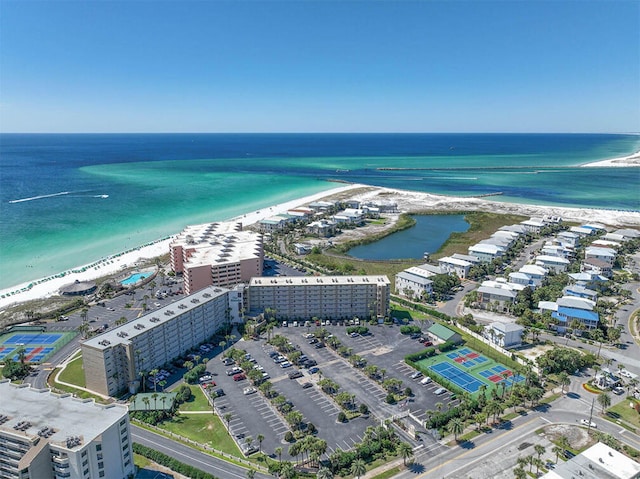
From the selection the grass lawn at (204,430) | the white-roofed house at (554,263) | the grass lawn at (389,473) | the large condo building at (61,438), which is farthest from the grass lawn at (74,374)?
the white-roofed house at (554,263)

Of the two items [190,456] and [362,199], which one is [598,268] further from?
[362,199]

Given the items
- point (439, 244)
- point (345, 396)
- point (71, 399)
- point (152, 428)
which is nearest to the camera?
point (71, 399)

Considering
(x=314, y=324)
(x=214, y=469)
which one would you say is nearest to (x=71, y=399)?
(x=214, y=469)

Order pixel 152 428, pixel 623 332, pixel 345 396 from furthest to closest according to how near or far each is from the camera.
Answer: pixel 623 332 → pixel 345 396 → pixel 152 428

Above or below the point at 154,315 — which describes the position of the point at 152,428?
below

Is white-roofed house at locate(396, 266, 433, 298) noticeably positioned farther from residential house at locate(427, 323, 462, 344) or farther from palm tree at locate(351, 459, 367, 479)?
palm tree at locate(351, 459, 367, 479)

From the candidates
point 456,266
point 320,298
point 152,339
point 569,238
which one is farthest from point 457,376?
point 569,238

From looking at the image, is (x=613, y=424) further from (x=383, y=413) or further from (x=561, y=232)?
(x=561, y=232)
